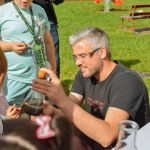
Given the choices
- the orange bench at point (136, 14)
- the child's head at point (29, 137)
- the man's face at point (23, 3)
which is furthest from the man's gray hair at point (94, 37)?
the orange bench at point (136, 14)

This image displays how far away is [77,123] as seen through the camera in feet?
8.11

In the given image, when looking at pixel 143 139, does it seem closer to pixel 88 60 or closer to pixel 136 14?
pixel 88 60

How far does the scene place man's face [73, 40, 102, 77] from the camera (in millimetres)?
2885

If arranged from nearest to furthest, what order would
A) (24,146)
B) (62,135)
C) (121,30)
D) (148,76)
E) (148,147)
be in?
(24,146) → (62,135) → (148,147) → (148,76) → (121,30)

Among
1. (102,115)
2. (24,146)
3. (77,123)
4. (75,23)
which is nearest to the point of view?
(24,146)

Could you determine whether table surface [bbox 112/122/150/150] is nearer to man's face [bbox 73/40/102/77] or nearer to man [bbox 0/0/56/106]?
man's face [bbox 73/40/102/77]

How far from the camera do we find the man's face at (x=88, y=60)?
2885 mm

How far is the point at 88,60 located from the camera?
291 cm

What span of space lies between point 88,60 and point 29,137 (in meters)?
1.76

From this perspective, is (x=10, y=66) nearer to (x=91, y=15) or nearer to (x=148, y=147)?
(x=148, y=147)

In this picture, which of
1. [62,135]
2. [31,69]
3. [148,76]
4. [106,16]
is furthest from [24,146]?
[106,16]

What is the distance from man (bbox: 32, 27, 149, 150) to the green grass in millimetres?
3127

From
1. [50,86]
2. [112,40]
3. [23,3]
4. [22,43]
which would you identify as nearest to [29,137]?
[50,86]

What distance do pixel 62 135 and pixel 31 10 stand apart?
253cm
